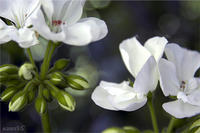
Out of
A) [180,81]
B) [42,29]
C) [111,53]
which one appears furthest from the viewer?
[111,53]

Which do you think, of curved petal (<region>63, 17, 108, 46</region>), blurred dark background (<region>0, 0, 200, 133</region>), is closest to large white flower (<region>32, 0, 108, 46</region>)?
curved petal (<region>63, 17, 108, 46</region>)

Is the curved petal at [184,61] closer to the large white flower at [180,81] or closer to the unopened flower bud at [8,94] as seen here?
the large white flower at [180,81]

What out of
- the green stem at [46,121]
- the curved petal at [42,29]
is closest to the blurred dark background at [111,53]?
the green stem at [46,121]

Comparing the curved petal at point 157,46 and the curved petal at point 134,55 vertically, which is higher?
the curved petal at point 157,46

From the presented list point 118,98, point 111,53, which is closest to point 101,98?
point 118,98

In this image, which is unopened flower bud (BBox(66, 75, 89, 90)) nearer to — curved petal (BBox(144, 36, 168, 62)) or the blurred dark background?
curved petal (BBox(144, 36, 168, 62))

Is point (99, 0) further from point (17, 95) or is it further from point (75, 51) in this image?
point (17, 95)

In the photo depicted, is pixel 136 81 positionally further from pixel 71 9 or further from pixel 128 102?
pixel 71 9
